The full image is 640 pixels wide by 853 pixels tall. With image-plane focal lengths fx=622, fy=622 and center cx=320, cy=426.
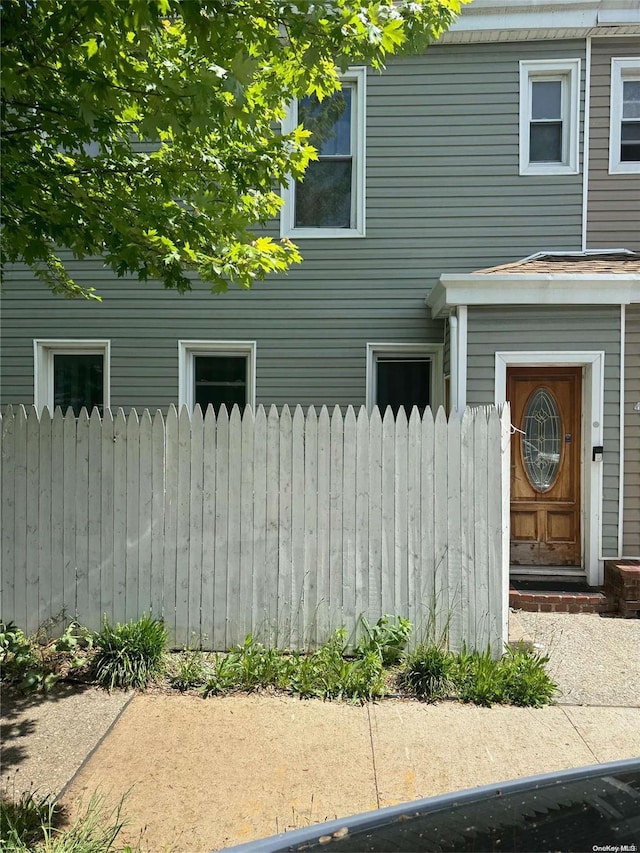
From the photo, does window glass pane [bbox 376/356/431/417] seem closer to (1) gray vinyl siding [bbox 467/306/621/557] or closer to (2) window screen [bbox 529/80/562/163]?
(1) gray vinyl siding [bbox 467/306/621/557]

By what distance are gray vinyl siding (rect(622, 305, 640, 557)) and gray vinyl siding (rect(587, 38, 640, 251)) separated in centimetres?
159

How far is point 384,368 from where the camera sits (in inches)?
314

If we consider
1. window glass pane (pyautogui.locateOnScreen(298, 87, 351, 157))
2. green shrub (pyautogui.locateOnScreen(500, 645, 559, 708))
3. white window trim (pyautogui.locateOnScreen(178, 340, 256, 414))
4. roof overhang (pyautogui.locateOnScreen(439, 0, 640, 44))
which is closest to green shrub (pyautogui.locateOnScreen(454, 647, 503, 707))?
green shrub (pyautogui.locateOnScreen(500, 645, 559, 708))

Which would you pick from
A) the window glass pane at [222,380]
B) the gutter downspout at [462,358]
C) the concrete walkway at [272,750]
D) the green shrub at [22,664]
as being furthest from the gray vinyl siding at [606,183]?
the green shrub at [22,664]

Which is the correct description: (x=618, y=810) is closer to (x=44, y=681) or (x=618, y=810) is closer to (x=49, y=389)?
(x=44, y=681)

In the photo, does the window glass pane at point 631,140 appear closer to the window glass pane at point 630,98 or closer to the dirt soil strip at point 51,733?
the window glass pane at point 630,98

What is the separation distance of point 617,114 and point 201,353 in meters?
5.86

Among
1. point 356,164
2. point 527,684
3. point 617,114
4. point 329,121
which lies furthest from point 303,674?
point 617,114

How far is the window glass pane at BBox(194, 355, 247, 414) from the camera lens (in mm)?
8102

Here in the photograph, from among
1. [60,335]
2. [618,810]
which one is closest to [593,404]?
[618,810]

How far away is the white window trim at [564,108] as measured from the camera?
747 cm

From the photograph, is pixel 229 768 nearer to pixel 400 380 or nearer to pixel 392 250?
pixel 400 380

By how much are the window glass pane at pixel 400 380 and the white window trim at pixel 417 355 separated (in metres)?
0.10

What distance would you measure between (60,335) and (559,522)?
21.5 feet
